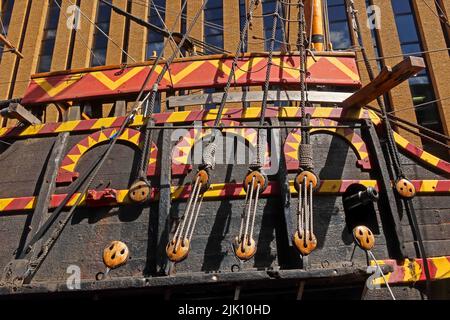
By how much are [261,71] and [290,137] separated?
1.16 meters

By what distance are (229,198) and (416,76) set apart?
12643 mm

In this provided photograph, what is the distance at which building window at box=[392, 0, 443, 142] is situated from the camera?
523 inches

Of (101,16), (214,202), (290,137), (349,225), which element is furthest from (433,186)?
(101,16)

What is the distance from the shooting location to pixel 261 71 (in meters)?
5.03

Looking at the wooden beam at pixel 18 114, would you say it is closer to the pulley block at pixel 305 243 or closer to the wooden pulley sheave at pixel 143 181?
the wooden pulley sheave at pixel 143 181

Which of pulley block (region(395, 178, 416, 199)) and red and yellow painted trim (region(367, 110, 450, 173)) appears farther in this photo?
red and yellow painted trim (region(367, 110, 450, 173))

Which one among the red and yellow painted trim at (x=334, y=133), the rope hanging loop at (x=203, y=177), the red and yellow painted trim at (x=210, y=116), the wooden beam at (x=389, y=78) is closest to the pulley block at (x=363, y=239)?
the red and yellow painted trim at (x=334, y=133)

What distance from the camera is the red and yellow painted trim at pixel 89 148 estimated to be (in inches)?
175

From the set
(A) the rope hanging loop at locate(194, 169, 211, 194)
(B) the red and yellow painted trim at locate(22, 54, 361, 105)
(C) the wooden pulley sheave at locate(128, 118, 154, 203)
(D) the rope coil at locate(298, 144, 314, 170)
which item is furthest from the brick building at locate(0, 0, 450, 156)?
(A) the rope hanging loop at locate(194, 169, 211, 194)

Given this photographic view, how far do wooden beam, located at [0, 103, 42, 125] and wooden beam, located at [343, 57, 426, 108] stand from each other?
417cm

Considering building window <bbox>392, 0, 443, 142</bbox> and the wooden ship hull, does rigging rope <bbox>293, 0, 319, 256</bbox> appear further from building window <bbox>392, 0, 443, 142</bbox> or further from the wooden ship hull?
building window <bbox>392, 0, 443, 142</bbox>

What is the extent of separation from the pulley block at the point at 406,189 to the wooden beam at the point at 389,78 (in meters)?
1.00

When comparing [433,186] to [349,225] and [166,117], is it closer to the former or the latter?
[349,225]
